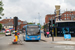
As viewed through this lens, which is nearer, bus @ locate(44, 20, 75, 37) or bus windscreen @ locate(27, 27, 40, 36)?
bus windscreen @ locate(27, 27, 40, 36)

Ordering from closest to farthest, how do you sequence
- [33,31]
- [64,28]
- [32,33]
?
1. [32,33]
2. [33,31]
3. [64,28]

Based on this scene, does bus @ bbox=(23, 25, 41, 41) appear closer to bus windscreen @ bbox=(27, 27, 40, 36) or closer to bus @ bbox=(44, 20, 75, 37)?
bus windscreen @ bbox=(27, 27, 40, 36)

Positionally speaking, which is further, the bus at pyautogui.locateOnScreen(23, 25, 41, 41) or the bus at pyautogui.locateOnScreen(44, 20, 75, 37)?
the bus at pyautogui.locateOnScreen(44, 20, 75, 37)

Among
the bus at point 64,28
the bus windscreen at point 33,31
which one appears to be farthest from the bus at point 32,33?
the bus at point 64,28

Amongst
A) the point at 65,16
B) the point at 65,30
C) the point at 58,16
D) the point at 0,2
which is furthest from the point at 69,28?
the point at 65,16

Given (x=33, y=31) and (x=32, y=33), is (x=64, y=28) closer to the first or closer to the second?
(x=33, y=31)

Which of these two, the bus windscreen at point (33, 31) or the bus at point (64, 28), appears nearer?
the bus windscreen at point (33, 31)

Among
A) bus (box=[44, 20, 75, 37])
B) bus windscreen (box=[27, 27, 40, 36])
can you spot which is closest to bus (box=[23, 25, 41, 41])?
bus windscreen (box=[27, 27, 40, 36])

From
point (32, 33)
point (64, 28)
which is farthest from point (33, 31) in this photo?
point (64, 28)

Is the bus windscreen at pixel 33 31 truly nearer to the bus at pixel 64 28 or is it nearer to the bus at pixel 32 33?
the bus at pixel 32 33

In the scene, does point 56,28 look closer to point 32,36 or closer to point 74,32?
point 74,32

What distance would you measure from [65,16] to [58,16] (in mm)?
71093

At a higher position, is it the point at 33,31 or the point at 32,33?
the point at 33,31

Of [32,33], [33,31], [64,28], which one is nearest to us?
[32,33]
